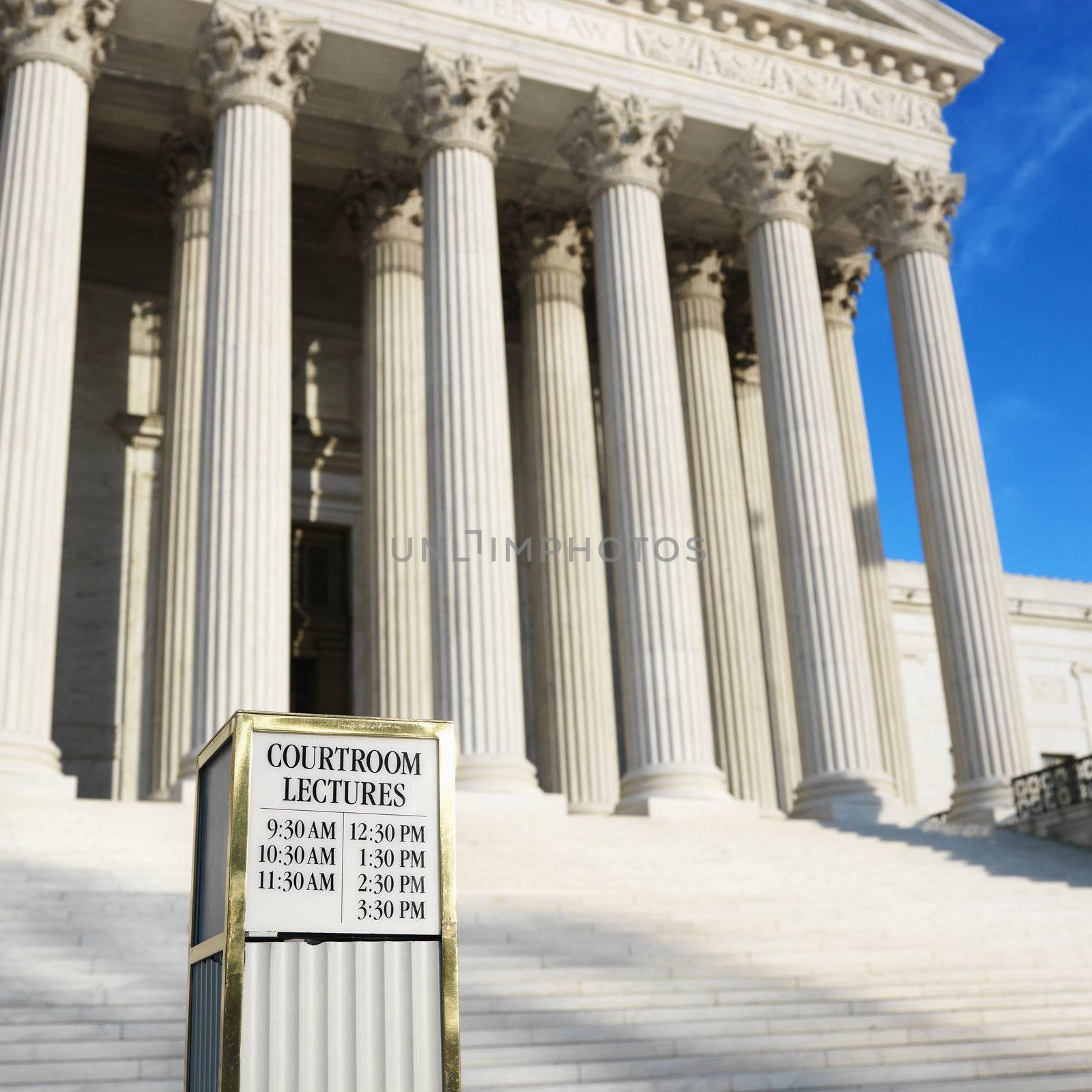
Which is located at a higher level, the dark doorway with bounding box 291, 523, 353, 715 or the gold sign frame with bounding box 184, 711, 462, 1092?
the dark doorway with bounding box 291, 523, 353, 715

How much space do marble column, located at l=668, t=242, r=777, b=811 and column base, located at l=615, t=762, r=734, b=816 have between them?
26.4 ft

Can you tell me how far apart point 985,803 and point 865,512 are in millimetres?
10933

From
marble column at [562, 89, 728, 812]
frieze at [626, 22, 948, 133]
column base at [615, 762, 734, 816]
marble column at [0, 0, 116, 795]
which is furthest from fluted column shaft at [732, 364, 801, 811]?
marble column at [0, 0, 116, 795]

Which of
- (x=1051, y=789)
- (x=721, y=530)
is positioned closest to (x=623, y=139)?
(x=721, y=530)

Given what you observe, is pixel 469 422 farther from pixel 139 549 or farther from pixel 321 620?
pixel 139 549

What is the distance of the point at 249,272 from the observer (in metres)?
31.2

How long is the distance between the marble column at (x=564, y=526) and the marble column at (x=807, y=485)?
211 inches

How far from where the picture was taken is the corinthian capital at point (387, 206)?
132 feet

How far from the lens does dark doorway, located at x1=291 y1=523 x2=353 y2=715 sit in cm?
4134

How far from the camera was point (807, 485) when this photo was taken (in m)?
36.2

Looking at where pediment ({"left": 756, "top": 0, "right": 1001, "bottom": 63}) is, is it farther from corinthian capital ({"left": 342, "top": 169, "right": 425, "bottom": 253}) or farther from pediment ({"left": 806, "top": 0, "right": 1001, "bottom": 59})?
corinthian capital ({"left": 342, "top": 169, "right": 425, "bottom": 253})

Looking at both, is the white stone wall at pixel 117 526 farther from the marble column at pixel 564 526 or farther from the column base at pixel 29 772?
the column base at pixel 29 772

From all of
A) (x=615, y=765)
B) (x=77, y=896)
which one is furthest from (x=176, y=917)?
(x=615, y=765)

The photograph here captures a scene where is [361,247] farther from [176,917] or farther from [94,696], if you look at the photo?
[176,917]
